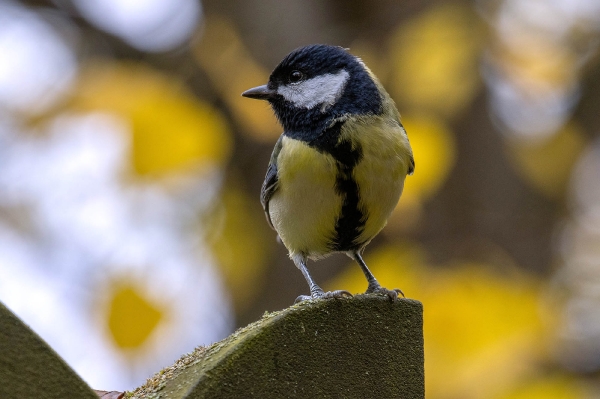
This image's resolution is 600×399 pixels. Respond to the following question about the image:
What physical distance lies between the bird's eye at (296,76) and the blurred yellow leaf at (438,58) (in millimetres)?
1521

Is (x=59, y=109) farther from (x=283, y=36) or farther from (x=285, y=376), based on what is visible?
(x=285, y=376)

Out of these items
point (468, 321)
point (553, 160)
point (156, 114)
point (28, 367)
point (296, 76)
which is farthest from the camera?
point (553, 160)

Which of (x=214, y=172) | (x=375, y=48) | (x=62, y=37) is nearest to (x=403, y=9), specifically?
(x=375, y=48)

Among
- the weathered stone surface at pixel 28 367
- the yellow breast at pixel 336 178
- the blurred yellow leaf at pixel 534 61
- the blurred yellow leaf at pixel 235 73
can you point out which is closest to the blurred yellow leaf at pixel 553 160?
the blurred yellow leaf at pixel 534 61

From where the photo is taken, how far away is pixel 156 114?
326 centimetres

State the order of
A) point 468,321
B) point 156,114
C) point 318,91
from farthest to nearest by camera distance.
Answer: point 156,114, point 468,321, point 318,91

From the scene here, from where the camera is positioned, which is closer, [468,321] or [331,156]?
[331,156]

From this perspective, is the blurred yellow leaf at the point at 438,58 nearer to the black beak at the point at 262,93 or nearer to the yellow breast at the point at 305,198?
the black beak at the point at 262,93

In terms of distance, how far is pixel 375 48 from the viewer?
3.68m

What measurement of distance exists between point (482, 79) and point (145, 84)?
1.86m

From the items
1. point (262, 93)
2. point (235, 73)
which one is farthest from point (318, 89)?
point (235, 73)

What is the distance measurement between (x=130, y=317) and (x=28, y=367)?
Answer: 2539 mm

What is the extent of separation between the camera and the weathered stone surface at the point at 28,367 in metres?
0.86

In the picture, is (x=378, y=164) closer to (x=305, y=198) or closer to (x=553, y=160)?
(x=305, y=198)
